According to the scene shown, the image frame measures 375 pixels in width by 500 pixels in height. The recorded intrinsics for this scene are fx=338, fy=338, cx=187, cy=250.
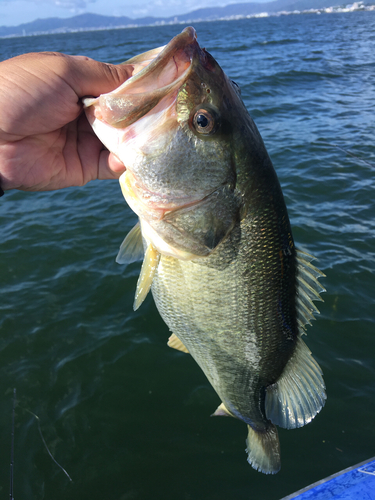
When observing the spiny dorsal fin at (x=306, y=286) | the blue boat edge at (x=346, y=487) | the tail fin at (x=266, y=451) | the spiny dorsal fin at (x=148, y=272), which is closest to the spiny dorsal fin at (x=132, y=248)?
the spiny dorsal fin at (x=148, y=272)

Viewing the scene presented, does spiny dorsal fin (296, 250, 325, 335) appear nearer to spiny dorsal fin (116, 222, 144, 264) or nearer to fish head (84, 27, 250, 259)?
fish head (84, 27, 250, 259)

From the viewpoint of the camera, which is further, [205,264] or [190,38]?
[205,264]

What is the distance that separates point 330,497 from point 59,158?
10.3 feet

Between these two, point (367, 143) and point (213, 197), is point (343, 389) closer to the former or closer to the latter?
point (213, 197)

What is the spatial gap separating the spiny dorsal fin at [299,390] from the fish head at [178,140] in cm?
110

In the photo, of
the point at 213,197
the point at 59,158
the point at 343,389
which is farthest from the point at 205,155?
the point at 343,389

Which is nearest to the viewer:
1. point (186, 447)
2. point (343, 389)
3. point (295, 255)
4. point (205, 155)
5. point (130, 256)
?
point (205, 155)

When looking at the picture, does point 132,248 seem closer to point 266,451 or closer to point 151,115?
point 151,115

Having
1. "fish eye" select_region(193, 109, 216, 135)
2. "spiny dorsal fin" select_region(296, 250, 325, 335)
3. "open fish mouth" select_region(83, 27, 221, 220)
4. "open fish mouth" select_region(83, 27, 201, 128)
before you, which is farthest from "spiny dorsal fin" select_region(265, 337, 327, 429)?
"open fish mouth" select_region(83, 27, 201, 128)

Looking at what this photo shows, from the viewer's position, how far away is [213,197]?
65.2 inches

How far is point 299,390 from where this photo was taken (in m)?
2.26

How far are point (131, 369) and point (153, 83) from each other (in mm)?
3720

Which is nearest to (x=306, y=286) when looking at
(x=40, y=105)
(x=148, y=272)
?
(x=148, y=272)

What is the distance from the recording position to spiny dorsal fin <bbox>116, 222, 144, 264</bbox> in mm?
2121
